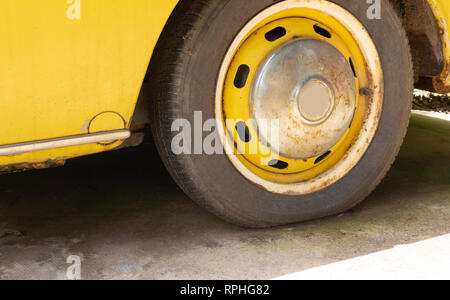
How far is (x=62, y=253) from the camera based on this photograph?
6.35 feet

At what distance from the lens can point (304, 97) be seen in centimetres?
204

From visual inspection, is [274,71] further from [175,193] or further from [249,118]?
[175,193]

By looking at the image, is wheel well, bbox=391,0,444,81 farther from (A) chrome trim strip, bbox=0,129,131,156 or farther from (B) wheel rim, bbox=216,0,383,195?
(A) chrome trim strip, bbox=0,129,131,156

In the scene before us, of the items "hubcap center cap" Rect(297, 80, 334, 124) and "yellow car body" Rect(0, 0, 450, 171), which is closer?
"yellow car body" Rect(0, 0, 450, 171)

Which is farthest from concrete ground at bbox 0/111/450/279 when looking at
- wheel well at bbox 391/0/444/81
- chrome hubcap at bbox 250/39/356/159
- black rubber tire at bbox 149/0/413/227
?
wheel well at bbox 391/0/444/81

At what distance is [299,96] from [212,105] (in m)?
0.32

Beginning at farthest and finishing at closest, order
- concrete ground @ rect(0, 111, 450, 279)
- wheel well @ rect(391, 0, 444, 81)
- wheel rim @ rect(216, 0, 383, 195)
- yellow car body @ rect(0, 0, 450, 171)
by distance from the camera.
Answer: wheel well @ rect(391, 0, 444, 81) → wheel rim @ rect(216, 0, 383, 195) → concrete ground @ rect(0, 111, 450, 279) → yellow car body @ rect(0, 0, 450, 171)

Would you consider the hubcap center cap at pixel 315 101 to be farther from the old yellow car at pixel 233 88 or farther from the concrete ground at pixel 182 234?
the concrete ground at pixel 182 234

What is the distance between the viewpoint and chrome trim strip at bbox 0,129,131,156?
5.29ft

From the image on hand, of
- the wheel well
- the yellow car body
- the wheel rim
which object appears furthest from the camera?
the wheel well

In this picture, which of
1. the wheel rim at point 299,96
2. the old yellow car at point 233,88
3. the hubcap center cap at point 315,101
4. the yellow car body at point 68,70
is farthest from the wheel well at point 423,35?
the yellow car body at point 68,70

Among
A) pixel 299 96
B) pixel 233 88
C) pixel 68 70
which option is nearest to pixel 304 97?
pixel 299 96

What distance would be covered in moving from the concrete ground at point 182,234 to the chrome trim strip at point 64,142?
0.42 metres
